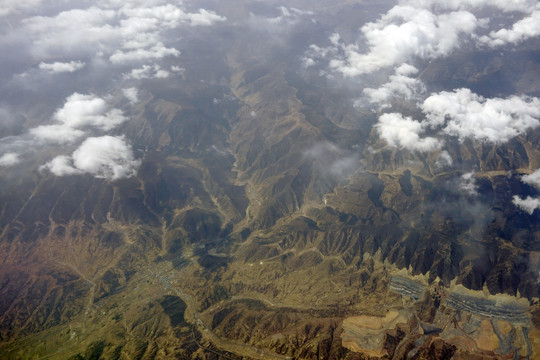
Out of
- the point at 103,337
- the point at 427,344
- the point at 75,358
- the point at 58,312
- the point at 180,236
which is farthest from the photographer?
the point at 180,236

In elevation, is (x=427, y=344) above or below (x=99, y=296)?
above

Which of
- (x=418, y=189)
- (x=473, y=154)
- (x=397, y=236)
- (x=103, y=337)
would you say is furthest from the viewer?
(x=473, y=154)

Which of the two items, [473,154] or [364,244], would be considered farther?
[473,154]

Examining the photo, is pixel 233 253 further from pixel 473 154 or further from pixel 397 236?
pixel 473 154

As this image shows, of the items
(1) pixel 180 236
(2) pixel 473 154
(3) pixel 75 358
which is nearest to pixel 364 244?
(1) pixel 180 236

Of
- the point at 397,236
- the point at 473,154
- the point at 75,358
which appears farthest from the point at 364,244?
the point at 75,358

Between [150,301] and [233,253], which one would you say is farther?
[233,253]

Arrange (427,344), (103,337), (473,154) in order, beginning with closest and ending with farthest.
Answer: (427,344), (103,337), (473,154)

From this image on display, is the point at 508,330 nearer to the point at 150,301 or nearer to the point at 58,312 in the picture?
the point at 150,301

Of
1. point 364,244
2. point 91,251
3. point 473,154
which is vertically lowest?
point 91,251
